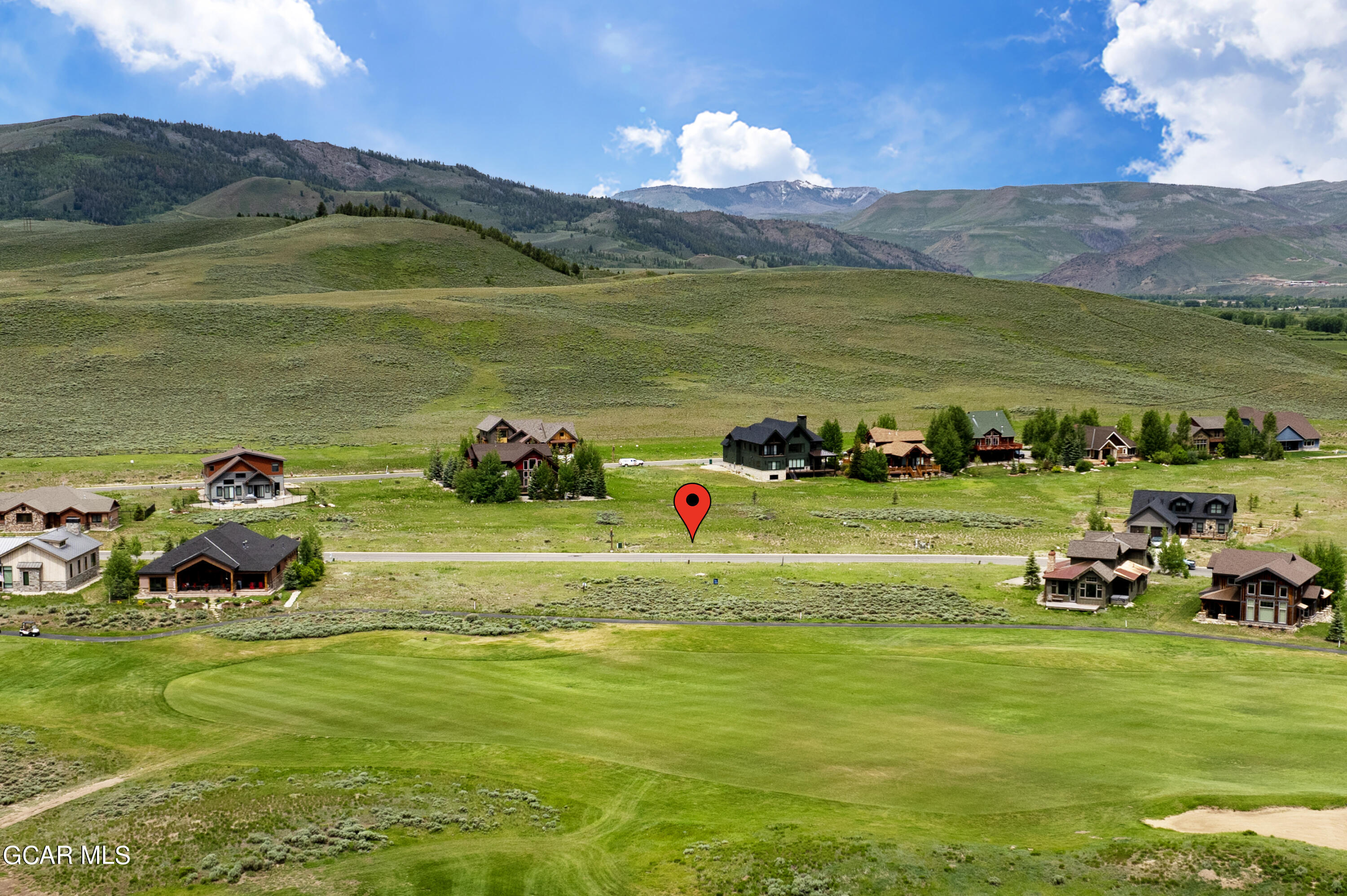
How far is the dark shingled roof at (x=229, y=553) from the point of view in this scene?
6034cm

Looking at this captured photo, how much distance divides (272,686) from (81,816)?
12.7 metres

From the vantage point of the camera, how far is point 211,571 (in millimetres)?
61000

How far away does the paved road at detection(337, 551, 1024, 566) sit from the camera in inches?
2768

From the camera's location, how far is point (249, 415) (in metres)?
142

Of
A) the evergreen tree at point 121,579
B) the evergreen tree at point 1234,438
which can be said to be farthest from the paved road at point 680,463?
the evergreen tree at point 1234,438

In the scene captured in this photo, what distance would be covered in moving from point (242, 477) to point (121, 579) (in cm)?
3407

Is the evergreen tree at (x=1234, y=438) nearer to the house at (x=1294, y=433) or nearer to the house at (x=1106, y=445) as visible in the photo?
the house at (x=1294, y=433)

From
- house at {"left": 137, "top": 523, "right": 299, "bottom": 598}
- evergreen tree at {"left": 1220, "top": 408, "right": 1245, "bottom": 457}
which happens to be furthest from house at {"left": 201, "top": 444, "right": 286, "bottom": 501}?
evergreen tree at {"left": 1220, "top": 408, "right": 1245, "bottom": 457}

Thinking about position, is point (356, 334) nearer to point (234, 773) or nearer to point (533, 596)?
point (533, 596)

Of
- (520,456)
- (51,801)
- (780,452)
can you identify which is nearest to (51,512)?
(520,456)

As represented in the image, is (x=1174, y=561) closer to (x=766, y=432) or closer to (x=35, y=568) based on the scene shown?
(x=766, y=432)

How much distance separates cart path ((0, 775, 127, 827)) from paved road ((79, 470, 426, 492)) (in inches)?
2702

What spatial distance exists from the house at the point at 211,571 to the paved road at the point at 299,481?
126ft
